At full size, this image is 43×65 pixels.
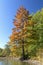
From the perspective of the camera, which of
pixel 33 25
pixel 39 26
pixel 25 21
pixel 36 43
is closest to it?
pixel 39 26

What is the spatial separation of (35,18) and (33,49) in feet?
10.4

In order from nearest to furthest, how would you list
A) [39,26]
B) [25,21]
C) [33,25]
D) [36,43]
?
[39,26], [36,43], [33,25], [25,21]

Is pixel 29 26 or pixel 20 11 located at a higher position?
pixel 20 11

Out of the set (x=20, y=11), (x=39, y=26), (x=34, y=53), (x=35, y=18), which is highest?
(x=20, y=11)

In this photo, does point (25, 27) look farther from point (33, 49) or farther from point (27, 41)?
point (33, 49)

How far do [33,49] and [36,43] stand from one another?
0.78 metres

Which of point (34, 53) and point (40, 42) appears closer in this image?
point (40, 42)

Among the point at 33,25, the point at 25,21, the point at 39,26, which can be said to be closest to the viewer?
the point at 39,26

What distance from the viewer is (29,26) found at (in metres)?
22.5

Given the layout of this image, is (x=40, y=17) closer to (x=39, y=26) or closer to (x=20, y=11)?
(x=39, y=26)

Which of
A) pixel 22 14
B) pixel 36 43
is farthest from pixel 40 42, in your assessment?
pixel 22 14

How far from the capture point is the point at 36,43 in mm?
20766

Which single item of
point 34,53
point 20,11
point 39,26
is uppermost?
point 20,11

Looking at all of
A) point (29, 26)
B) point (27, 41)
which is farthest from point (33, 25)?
point (27, 41)
